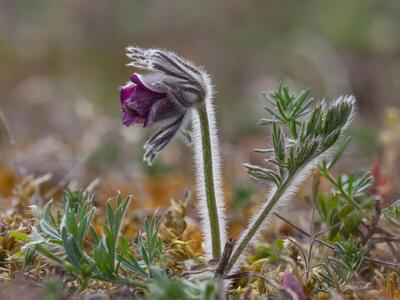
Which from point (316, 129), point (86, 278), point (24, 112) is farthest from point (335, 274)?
point (24, 112)

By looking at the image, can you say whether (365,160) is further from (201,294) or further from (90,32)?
(90,32)

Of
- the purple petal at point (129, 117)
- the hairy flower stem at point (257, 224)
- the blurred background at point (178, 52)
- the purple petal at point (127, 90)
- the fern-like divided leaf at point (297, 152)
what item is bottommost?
the blurred background at point (178, 52)

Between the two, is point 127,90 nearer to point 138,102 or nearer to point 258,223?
point 138,102

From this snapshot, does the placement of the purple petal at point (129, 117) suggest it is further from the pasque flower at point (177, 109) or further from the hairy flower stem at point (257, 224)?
the hairy flower stem at point (257, 224)

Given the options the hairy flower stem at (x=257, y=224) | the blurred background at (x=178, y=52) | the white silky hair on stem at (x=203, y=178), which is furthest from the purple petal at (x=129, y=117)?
the blurred background at (x=178, y=52)

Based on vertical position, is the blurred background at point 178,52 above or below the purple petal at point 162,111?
below

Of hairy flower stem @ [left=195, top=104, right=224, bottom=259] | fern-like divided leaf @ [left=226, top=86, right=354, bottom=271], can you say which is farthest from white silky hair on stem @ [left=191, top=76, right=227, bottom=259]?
fern-like divided leaf @ [left=226, top=86, right=354, bottom=271]

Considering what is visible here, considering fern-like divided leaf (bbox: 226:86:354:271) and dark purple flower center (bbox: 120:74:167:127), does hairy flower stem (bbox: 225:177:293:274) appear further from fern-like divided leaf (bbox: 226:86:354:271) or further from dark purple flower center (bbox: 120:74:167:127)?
dark purple flower center (bbox: 120:74:167:127)
